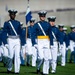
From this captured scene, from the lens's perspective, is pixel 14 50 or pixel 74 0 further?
pixel 74 0

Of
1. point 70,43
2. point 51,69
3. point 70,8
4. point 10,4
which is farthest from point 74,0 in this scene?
point 51,69

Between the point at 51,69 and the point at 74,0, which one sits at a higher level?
the point at 74,0

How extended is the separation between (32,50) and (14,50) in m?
5.05

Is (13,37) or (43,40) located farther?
(13,37)

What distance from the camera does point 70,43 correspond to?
25766 mm

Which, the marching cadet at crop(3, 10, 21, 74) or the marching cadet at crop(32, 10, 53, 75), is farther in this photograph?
the marching cadet at crop(3, 10, 21, 74)

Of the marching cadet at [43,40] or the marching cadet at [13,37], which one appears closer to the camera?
the marching cadet at [43,40]

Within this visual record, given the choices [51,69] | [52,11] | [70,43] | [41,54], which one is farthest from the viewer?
[52,11]

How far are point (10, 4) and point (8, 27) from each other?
41.7 metres

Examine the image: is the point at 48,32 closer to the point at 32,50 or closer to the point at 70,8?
the point at 32,50

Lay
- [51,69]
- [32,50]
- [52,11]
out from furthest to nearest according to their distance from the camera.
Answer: [52,11] → [32,50] → [51,69]

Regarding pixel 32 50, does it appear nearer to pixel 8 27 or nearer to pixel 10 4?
pixel 8 27

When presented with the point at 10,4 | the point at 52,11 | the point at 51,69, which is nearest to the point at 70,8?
the point at 52,11

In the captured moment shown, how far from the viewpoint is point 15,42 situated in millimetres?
18188
